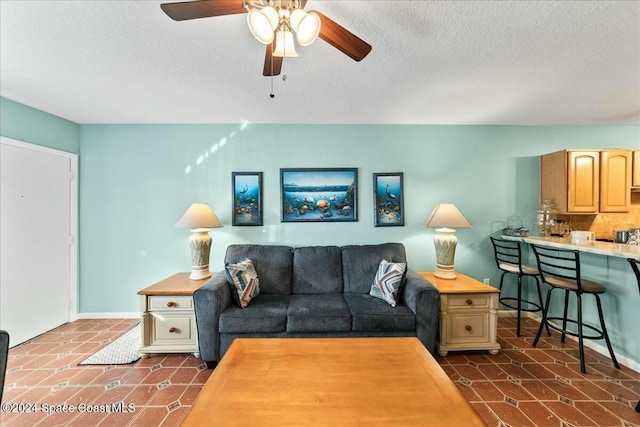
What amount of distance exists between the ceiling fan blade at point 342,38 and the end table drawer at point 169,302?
95.3 inches

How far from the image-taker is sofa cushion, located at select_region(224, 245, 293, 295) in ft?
8.98

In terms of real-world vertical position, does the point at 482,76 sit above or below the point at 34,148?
above

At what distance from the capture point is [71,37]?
1667 mm

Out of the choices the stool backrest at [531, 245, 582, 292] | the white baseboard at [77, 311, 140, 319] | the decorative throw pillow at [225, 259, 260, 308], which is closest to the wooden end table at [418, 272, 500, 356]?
the stool backrest at [531, 245, 582, 292]

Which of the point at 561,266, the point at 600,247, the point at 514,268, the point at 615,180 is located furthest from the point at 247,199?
the point at 615,180

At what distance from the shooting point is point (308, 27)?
1126 millimetres

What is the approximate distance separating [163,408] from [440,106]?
3.63m

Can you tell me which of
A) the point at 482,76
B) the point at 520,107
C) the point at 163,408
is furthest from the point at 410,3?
the point at 163,408

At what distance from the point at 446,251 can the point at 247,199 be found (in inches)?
96.2

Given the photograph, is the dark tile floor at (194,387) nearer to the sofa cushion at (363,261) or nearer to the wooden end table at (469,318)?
the wooden end table at (469,318)

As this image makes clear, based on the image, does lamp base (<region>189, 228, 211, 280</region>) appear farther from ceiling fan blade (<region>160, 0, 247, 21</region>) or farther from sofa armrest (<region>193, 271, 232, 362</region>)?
ceiling fan blade (<region>160, 0, 247, 21</region>)

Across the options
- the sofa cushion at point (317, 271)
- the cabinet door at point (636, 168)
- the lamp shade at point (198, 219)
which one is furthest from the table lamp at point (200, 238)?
the cabinet door at point (636, 168)

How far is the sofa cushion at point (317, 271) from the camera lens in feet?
9.07

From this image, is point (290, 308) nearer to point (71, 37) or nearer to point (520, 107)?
point (71, 37)
